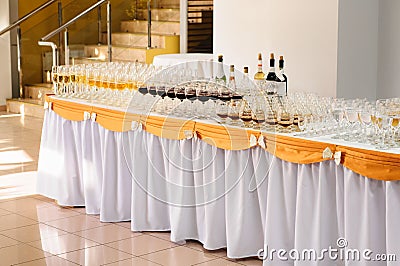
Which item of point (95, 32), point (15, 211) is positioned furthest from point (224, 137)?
point (95, 32)

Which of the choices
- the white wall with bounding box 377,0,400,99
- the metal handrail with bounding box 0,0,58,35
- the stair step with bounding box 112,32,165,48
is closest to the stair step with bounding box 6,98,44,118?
the metal handrail with bounding box 0,0,58,35

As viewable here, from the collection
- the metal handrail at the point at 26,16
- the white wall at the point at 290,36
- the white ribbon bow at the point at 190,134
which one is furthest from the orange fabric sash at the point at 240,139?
the metal handrail at the point at 26,16

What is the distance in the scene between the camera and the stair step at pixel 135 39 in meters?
11.8

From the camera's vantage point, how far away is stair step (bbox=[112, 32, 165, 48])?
→ 38.6 ft

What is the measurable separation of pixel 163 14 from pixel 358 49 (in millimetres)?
6404

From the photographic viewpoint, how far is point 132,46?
40.0 ft

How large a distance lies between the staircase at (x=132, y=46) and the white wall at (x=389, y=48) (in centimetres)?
588

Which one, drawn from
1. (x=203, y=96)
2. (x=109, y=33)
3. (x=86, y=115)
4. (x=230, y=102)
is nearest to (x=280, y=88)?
(x=230, y=102)

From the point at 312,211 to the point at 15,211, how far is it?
2.84m

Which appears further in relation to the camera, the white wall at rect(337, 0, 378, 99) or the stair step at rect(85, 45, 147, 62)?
the stair step at rect(85, 45, 147, 62)

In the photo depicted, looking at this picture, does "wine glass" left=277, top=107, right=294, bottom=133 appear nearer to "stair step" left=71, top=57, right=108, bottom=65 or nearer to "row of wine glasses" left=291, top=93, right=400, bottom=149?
"row of wine glasses" left=291, top=93, right=400, bottom=149

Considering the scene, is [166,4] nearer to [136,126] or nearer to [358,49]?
[358,49]

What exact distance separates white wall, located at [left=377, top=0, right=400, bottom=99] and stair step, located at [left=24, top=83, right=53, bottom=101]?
23.4ft

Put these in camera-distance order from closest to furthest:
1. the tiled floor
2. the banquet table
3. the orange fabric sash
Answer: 1. the orange fabric sash
2. the banquet table
3. the tiled floor
